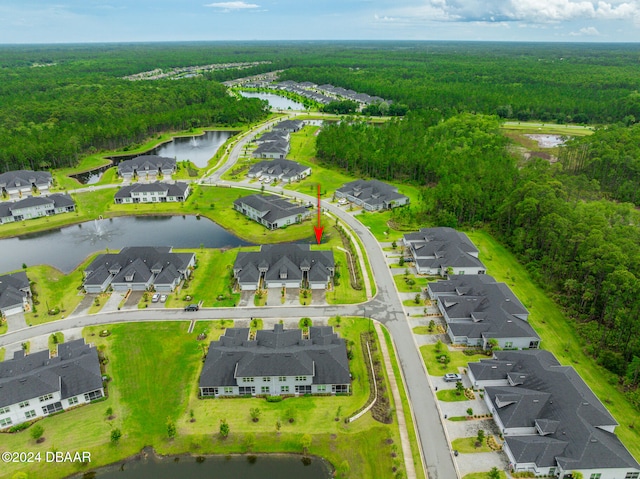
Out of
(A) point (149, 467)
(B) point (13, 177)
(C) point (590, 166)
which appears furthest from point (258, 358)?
(C) point (590, 166)

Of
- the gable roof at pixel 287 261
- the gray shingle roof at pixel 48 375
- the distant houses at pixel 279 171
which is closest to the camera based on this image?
the gray shingle roof at pixel 48 375

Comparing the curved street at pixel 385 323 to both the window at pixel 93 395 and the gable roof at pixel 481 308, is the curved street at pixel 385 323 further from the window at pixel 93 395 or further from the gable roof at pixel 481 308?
the window at pixel 93 395

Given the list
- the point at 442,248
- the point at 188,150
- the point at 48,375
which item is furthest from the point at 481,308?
the point at 188,150

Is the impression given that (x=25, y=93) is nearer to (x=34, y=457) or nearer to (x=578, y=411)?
(x=34, y=457)

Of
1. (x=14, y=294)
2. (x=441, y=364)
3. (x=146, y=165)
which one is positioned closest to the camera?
(x=441, y=364)

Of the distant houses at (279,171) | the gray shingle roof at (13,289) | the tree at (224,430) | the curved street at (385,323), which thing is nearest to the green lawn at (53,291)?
the gray shingle roof at (13,289)

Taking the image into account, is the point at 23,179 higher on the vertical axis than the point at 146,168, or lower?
lower

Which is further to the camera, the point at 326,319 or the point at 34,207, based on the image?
the point at 34,207

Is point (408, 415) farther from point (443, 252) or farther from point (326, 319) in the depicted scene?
point (443, 252)
